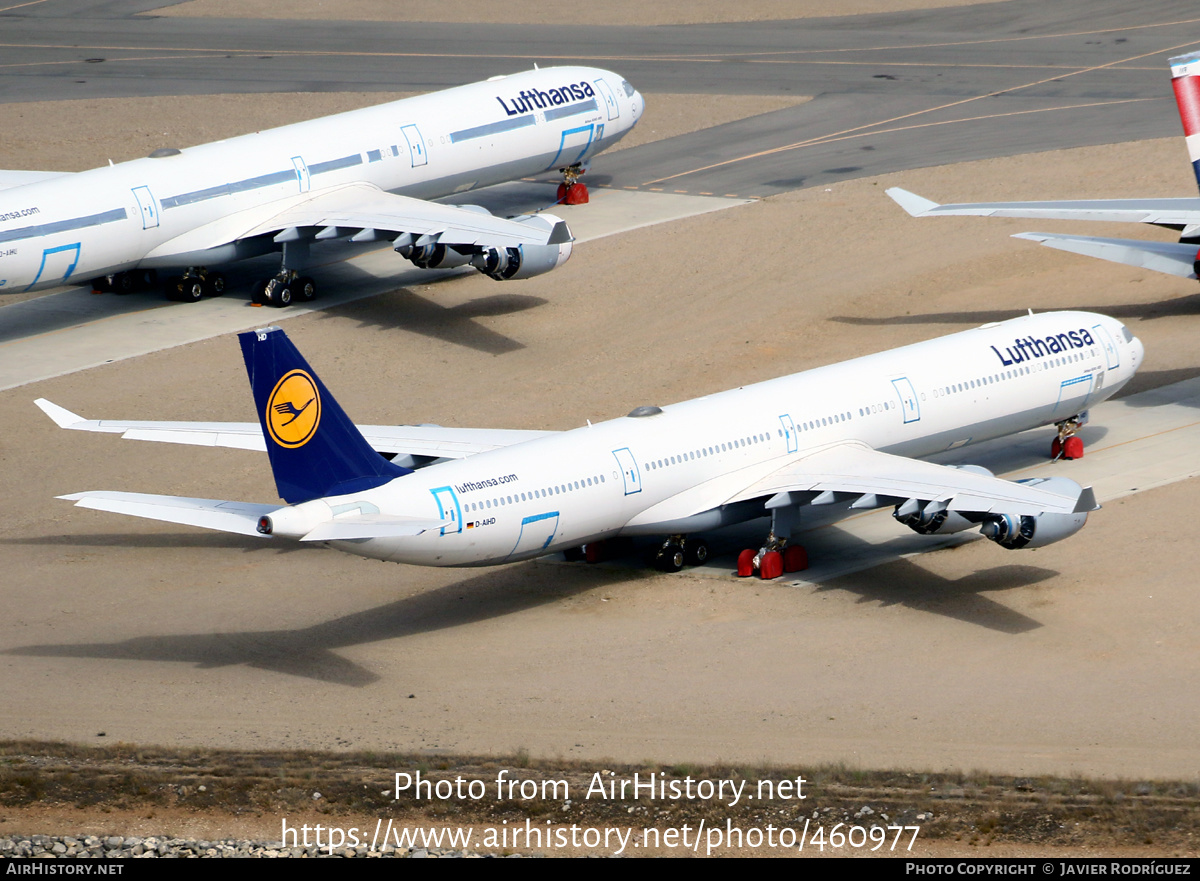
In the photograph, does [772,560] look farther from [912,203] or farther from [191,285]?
[191,285]

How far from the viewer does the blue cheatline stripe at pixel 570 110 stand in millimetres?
65463

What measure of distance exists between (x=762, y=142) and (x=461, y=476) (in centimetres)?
4482

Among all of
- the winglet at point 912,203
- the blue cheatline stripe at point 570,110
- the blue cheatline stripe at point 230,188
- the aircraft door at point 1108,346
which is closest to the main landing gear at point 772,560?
the aircraft door at point 1108,346

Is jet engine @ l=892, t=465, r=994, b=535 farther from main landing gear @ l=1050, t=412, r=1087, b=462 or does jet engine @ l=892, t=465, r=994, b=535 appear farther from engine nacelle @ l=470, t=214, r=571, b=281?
engine nacelle @ l=470, t=214, r=571, b=281

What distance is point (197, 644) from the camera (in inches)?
1384

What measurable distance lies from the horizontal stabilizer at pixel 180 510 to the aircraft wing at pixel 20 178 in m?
33.3

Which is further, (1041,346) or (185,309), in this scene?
(185,309)

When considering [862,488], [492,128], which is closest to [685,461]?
[862,488]

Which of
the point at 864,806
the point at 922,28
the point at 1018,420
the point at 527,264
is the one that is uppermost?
the point at 922,28

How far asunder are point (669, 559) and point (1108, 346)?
47.4ft

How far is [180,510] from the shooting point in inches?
1286

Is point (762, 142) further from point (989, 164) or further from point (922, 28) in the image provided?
point (922, 28)

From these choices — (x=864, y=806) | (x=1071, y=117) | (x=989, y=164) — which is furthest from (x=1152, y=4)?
(x=864, y=806)

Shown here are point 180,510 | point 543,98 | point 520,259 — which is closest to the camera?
point 180,510
